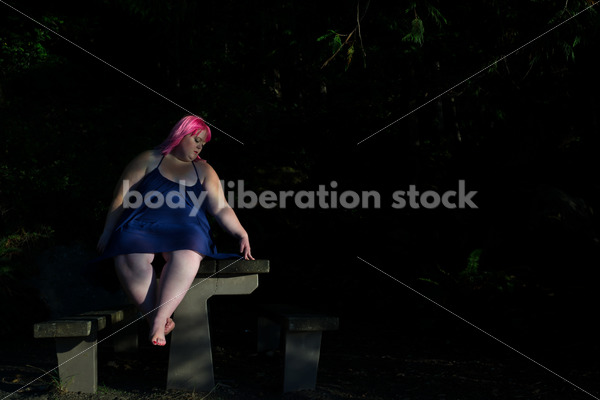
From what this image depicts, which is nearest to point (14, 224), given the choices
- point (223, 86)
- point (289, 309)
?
point (223, 86)

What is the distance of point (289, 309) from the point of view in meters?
4.91

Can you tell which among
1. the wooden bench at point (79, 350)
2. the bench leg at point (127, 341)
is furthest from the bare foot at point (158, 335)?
the bench leg at point (127, 341)

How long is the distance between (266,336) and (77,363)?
217 cm

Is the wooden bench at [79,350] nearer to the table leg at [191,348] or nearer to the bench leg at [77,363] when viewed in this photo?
the bench leg at [77,363]

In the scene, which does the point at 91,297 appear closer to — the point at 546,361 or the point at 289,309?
the point at 289,309

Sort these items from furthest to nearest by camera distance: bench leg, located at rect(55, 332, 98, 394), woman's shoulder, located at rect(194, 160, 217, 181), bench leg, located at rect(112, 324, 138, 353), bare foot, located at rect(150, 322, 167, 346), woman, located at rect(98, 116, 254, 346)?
1. bench leg, located at rect(112, 324, 138, 353)
2. woman's shoulder, located at rect(194, 160, 217, 181)
3. bench leg, located at rect(55, 332, 98, 394)
4. woman, located at rect(98, 116, 254, 346)
5. bare foot, located at rect(150, 322, 167, 346)

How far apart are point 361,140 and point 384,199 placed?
1.05 meters

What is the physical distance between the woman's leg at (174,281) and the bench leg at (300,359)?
863 mm

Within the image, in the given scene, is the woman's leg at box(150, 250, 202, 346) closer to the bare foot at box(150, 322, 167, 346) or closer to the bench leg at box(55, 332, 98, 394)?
the bare foot at box(150, 322, 167, 346)

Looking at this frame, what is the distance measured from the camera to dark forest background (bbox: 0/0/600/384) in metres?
6.96

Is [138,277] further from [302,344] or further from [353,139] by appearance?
[353,139]

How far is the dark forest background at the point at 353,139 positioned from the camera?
696 cm

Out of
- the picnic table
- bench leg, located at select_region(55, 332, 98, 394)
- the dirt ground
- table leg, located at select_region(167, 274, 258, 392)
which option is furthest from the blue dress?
the dirt ground

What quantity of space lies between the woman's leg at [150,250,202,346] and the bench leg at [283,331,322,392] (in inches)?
34.0
